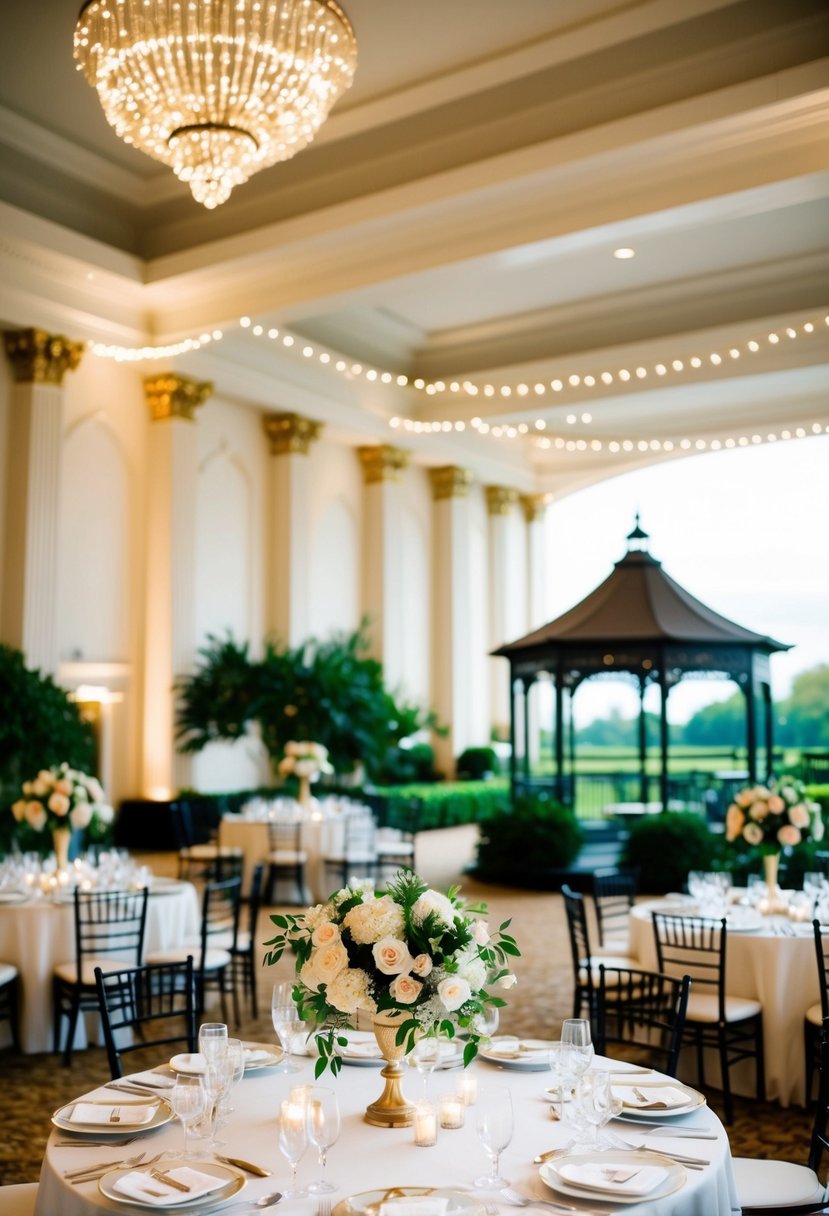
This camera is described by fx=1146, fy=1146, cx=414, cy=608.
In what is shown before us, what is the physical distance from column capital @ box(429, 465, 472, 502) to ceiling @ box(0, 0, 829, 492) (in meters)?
2.25

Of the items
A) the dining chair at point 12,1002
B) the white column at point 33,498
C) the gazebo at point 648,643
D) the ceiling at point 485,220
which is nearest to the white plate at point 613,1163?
the dining chair at point 12,1002

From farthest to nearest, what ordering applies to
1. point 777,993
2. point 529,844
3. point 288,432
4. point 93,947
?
point 288,432
point 529,844
point 93,947
point 777,993

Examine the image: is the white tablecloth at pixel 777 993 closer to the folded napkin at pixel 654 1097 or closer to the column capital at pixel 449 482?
the folded napkin at pixel 654 1097

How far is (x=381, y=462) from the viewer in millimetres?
18656

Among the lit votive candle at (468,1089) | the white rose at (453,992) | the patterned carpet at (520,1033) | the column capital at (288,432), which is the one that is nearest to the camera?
the white rose at (453,992)

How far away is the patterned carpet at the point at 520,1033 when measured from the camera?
4953 mm

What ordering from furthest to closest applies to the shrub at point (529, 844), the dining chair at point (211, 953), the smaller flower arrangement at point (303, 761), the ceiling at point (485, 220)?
the shrub at point (529, 844), the smaller flower arrangement at point (303, 761), the ceiling at point (485, 220), the dining chair at point (211, 953)

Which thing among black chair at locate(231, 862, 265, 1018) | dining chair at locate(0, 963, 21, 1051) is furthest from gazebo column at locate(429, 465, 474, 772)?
dining chair at locate(0, 963, 21, 1051)

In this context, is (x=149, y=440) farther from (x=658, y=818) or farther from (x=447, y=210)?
(x=658, y=818)

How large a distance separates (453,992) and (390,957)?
0.58 ft

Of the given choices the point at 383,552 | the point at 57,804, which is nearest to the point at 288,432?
the point at 383,552

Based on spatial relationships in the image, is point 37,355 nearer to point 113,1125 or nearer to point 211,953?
point 211,953

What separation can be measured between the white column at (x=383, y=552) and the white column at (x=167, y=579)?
4.49 metres

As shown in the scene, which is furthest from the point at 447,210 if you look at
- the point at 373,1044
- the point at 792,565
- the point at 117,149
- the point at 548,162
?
the point at 792,565
